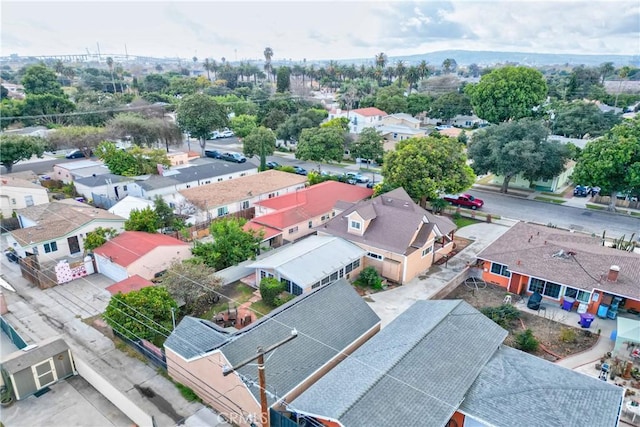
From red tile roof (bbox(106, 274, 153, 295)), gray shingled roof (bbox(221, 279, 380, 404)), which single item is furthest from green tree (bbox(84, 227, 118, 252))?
gray shingled roof (bbox(221, 279, 380, 404))

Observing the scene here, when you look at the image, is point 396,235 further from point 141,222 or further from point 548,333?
point 141,222

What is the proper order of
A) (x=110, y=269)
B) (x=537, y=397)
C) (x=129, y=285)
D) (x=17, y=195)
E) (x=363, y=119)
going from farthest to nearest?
(x=363, y=119), (x=17, y=195), (x=110, y=269), (x=129, y=285), (x=537, y=397)

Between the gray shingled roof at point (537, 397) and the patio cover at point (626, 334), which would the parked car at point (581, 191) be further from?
the gray shingled roof at point (537, 397)

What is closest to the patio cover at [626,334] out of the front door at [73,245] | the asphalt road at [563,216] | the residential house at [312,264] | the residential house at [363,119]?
the residential house at [312,264]

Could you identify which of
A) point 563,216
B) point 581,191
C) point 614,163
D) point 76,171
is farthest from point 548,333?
point 76,171

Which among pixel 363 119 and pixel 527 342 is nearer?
pixel 527 342

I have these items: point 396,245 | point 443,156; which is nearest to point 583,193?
point 443,156

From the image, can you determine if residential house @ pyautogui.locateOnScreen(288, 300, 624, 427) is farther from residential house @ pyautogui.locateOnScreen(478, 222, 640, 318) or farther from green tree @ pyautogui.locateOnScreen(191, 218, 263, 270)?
green tree @ pyautogui.locateOnScreen(191, 218, 263, 270)
